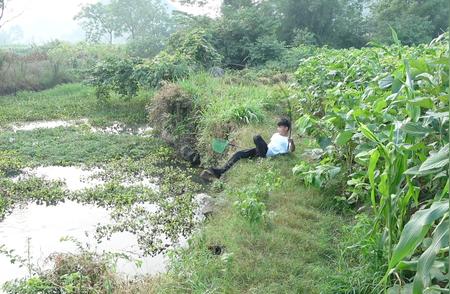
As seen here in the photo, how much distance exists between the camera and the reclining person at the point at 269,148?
5.95 meters

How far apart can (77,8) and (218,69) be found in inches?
884

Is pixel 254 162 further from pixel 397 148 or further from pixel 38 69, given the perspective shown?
pixel 38 69

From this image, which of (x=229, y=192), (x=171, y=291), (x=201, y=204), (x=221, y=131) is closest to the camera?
(x=171, y=291)

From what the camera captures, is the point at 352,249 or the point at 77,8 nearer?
the point at 352,249

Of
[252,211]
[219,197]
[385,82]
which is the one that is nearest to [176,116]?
[219,197]

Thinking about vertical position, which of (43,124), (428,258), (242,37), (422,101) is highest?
(242,37)

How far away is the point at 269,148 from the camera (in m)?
6.00

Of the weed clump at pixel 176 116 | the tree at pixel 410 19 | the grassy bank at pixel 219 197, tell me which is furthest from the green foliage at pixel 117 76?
the tree at pixel 410 19

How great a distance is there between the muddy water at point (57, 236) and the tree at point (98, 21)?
2527 centimetres

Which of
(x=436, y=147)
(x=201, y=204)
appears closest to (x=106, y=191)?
(x=201, y=204)

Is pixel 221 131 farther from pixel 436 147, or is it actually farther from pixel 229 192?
pixel 436 147

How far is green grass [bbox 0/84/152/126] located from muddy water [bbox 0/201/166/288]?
17.9ft

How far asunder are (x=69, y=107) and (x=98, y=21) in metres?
20.2

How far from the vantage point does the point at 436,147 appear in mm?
2645
